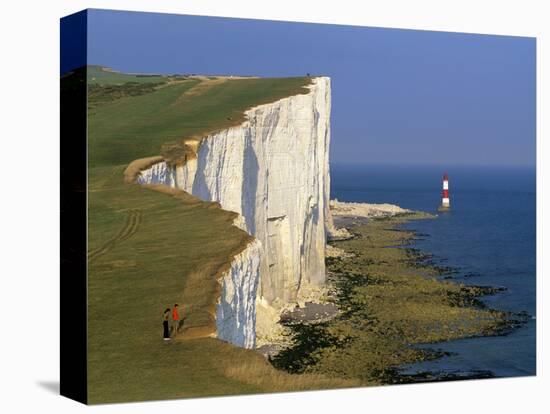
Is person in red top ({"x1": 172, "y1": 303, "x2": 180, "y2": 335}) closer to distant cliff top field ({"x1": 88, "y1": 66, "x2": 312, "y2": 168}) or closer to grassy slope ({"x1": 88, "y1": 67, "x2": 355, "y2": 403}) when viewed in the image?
grassy slope ({"x1": 88, "y1": 67, "x2": 355, "y2": 403})

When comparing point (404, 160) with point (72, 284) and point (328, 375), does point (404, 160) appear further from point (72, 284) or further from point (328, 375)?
point (72, 284)

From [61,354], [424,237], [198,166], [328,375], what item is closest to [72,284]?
[61,354]

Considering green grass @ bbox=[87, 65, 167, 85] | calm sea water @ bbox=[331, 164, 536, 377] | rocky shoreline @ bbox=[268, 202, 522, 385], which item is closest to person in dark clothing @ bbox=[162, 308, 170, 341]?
rocky shoreline @ bbox=[268, 202, 522, 385]

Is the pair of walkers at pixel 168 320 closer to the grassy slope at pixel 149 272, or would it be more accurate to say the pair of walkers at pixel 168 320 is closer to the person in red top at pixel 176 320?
the person in red top at pixel 176 320

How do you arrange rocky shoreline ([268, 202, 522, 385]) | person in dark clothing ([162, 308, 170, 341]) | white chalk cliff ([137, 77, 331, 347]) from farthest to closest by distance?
1. rocky shoreline ([268, 202, 522, 385])
2. white chalk cliff ([137, 77, 331, 347])
3. person in dark clothing ([162, 308, 170, 341])

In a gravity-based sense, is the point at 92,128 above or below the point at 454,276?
above

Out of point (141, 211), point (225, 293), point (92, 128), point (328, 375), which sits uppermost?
point (92, 128)
